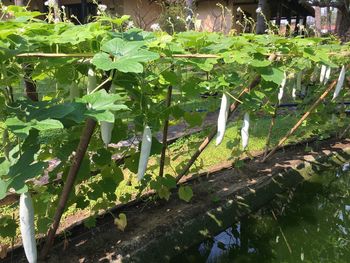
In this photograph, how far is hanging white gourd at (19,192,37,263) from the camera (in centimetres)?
154

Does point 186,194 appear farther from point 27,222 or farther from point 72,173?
point 27,222

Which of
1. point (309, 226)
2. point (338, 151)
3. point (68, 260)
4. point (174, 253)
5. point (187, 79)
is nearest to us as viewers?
point (68, 260)

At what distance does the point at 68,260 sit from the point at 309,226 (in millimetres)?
2170

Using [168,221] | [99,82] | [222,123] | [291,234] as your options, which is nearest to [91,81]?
[99,82]

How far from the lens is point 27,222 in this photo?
1.57 m

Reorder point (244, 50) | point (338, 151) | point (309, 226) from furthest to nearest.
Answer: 1. point (338, 151)
2. point (309, 226)
3. point (244, 50)

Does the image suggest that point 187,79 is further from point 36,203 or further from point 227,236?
point 227,236

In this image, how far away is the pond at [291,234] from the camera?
10.1 feet

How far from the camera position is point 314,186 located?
434 centimetres

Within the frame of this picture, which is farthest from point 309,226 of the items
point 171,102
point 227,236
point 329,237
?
point 171,102

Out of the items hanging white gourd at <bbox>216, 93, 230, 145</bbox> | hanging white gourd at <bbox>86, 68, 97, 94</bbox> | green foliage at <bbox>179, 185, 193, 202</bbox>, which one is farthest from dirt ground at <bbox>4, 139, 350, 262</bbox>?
hanging white gourd at <bbox>86, 68, 97, 94</bbox>

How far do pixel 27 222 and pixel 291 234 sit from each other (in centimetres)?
248

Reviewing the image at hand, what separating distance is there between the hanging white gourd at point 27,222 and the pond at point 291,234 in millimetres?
1500

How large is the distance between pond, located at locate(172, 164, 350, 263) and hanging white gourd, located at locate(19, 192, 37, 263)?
4.92ft
